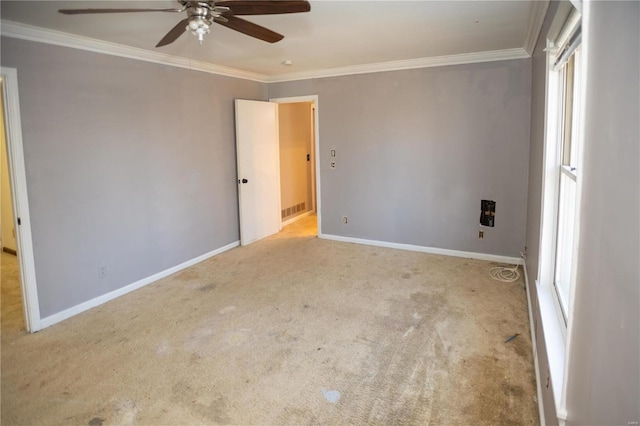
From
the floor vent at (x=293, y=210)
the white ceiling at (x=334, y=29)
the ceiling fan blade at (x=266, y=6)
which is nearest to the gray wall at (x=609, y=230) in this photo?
the ceiling fan blade at (x=266, y=6)

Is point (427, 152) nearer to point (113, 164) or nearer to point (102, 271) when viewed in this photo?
point (113, 164)

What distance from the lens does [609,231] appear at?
3.18 feet

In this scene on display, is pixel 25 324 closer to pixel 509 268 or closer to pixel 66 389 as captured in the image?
pixel 66 389

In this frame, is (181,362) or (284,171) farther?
(284,171)

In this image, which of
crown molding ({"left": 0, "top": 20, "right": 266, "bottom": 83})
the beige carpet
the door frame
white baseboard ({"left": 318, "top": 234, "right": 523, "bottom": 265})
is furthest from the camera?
the door frame

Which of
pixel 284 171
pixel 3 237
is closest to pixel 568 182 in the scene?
pixel 284 171

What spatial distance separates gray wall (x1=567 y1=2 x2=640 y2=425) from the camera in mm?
806

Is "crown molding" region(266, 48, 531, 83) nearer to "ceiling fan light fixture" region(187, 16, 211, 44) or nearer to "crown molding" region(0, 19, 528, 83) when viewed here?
"crown molding" region(0, 19, 528, 83)

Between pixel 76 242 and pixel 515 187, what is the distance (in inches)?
176

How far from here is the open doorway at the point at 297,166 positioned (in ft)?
22.1

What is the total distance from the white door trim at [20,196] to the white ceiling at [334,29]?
52 centimetres

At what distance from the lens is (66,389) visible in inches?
97.8

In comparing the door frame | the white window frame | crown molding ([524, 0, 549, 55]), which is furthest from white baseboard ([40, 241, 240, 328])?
crown molding ([524, 0, 549, 55])

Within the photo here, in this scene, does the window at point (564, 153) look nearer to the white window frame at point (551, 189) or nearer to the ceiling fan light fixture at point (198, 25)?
the white window frame at point (551, 189)
